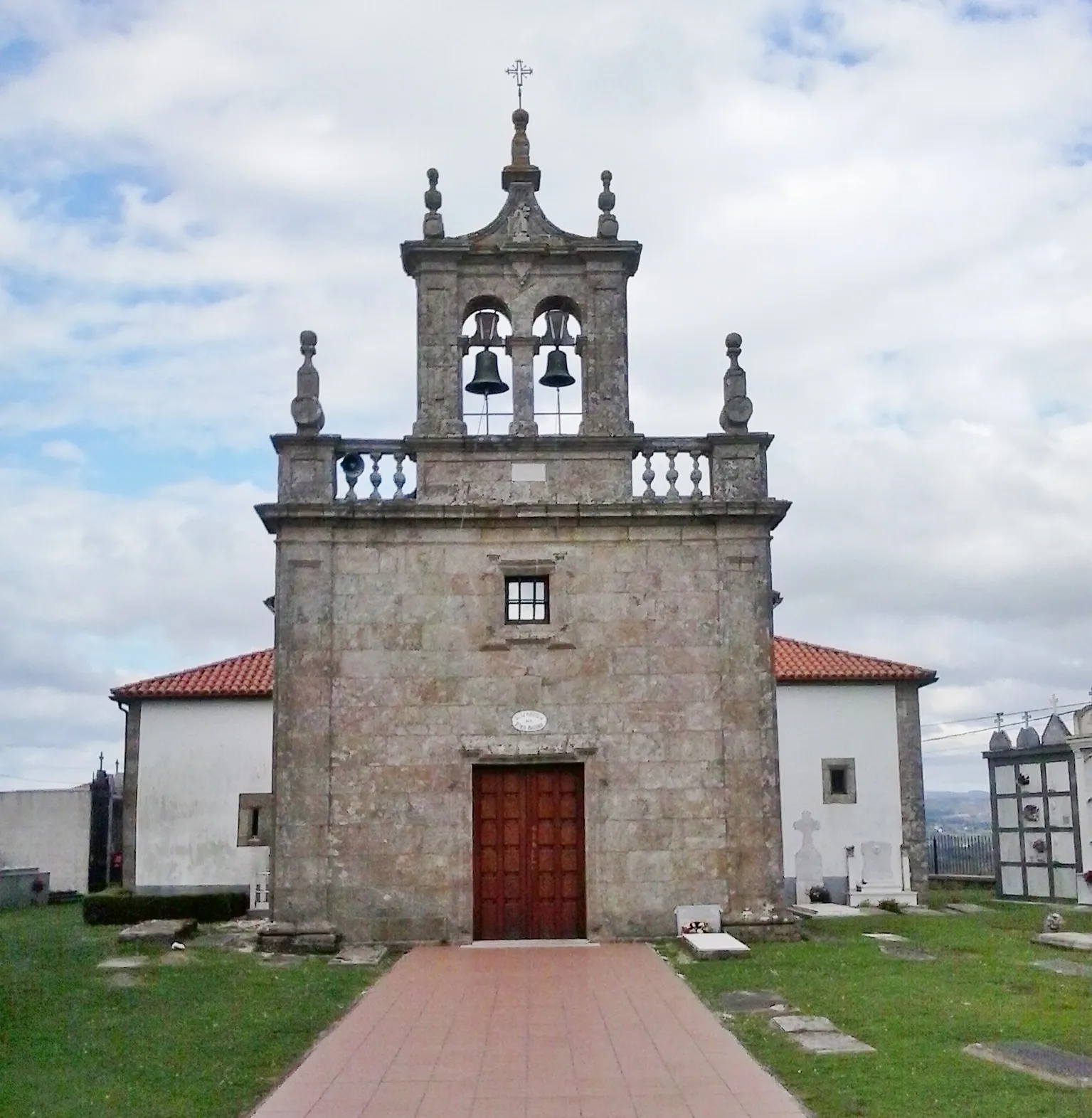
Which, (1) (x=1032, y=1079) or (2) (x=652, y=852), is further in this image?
(2) (x=652, y=852)

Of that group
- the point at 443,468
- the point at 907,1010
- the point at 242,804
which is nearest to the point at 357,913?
the point at 443,468

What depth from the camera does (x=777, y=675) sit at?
25.8m

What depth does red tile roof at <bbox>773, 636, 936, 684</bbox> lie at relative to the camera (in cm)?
2559

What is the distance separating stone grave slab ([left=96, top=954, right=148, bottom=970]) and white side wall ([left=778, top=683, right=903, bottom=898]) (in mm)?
13989

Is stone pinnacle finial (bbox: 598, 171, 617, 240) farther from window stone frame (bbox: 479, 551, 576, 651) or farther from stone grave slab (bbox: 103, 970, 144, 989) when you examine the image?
stone grave slab (bbox: 103, 970, 144, 989)

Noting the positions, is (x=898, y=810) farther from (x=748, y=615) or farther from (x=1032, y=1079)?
(x=1032, y=1079)

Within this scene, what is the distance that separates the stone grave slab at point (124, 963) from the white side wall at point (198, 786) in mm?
11323

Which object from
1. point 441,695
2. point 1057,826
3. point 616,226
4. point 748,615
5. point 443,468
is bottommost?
point 1057,826

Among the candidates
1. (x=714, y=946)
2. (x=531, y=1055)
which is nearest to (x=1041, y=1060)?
(x=531, y=1055)

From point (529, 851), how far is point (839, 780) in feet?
36.1

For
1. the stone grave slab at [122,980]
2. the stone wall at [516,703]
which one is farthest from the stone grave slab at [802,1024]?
the stone grave slab at [122,980]

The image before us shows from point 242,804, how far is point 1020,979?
1796 centimetres

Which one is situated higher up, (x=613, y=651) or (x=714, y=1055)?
(x=613, y=651)

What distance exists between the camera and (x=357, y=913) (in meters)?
16.0
